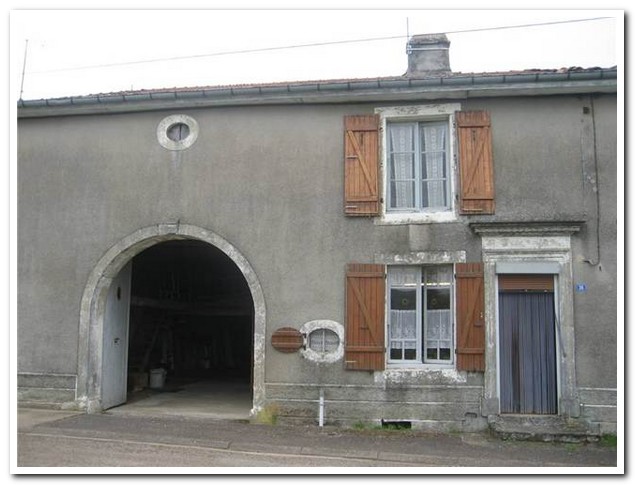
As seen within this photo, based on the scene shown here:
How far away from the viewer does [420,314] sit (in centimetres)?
914

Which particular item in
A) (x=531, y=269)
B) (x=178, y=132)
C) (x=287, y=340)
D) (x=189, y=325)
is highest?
(x=178, y=132)

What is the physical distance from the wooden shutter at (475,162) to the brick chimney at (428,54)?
5.35 ft

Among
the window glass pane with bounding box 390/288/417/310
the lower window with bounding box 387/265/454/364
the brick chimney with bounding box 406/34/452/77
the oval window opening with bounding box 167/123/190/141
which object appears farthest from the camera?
the brick chimney with bounding box 406/34/452/77

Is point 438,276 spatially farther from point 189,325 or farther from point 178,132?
point 189,325

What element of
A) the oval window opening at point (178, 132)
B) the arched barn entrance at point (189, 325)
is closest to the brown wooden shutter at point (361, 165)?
the oval window opening at point (178, 132)

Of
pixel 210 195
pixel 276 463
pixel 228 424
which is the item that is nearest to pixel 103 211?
pixel 210 195

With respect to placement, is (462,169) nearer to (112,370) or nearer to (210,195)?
(210,195)

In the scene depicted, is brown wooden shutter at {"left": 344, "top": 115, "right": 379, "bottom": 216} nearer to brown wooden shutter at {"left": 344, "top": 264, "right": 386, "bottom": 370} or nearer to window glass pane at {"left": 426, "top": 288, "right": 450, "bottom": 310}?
brown wooden shutter at {"left": 344, "top": 264, "right": 386, "bottom": 370}

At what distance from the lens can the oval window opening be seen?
9.81m

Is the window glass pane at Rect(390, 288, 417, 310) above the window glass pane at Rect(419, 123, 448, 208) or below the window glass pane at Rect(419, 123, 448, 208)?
below

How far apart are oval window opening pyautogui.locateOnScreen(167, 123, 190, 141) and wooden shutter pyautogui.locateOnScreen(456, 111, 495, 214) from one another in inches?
163

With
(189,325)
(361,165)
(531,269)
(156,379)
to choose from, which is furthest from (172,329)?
(531,269)

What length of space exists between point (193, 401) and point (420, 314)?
4.74 meters

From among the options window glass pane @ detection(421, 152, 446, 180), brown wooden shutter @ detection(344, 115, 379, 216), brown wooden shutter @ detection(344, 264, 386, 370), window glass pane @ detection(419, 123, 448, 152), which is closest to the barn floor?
brown wooden shutter @ detection(344, 264, 386, 370)
